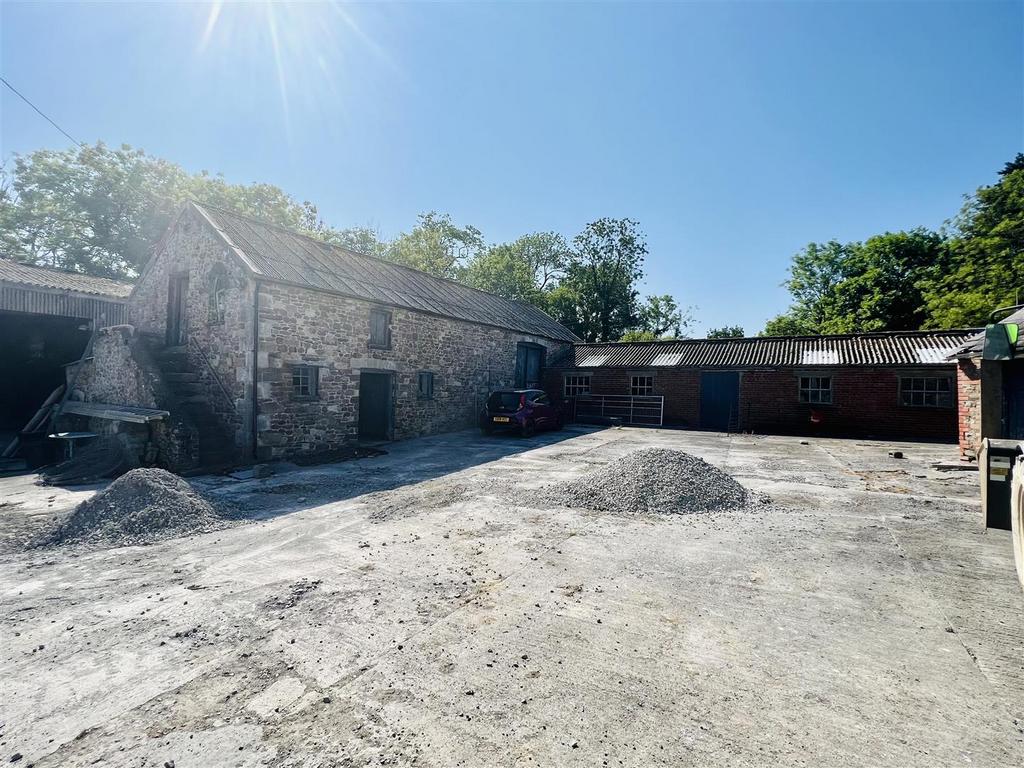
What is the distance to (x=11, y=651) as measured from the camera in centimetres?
354

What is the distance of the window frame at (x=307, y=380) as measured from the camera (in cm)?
1238

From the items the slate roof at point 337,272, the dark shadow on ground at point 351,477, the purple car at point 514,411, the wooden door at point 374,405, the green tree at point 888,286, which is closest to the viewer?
the dark shadow on ground at point 351,477

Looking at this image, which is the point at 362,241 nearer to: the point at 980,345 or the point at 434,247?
the point at 434,247

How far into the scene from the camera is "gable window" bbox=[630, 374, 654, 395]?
2253 centimetres

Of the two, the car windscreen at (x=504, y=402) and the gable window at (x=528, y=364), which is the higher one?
the gable window at (x=528, y=364)

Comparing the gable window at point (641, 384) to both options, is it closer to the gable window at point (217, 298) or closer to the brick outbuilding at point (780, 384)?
the brick outbuilding at point (780, 384)

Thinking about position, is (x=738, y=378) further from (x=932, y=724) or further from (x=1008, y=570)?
(x=932, y=724)

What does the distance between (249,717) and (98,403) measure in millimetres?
13826

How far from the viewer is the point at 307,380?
42.1 feet

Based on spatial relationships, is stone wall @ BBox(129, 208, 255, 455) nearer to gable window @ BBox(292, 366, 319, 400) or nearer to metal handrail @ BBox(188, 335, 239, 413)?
metal handrail @ BBox(188, 335, 239, 413)

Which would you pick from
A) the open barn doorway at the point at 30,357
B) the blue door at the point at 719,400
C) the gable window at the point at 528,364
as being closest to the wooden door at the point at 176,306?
the open barn doorway at the point at 30,357

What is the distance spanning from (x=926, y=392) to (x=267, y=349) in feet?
74.4

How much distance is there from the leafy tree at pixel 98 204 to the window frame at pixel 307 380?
20.9m

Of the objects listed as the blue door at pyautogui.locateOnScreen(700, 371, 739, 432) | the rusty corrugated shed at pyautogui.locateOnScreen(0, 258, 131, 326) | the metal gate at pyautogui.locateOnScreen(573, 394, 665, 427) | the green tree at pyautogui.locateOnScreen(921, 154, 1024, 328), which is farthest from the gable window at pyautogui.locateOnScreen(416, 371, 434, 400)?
the green tree at pyautogui.locateOnScreen(921, 154, 1024, 328)
